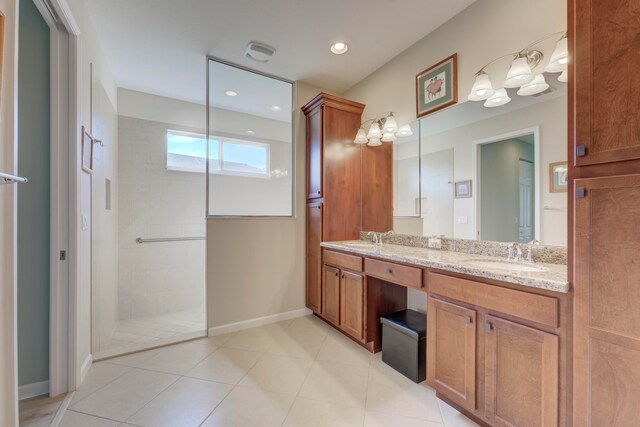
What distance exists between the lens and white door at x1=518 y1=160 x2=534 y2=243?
1.75m

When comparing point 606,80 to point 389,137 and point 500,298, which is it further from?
point 389,137

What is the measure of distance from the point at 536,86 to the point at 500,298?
1.30 metres

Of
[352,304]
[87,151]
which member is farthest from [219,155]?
[352,304]

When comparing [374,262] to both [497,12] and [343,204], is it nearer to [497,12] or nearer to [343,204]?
[343,204]

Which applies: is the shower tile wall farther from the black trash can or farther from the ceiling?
the black trash can

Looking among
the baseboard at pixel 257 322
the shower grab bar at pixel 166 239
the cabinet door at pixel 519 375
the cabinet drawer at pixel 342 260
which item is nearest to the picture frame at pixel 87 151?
the shower grab bar at pixel 166 239

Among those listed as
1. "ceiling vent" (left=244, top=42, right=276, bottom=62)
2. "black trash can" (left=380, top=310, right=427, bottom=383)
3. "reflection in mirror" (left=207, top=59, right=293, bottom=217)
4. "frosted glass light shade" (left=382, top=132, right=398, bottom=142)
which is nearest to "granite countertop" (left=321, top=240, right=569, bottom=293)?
"black trash can" (left=380, top=310, right=427, bottom=383)

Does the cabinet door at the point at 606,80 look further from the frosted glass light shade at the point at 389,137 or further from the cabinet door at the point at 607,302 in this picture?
the frosted glass light shade at the point at 389,137

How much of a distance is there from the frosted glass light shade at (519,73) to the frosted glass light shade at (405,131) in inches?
36.6

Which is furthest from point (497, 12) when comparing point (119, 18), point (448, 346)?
point (119, 18)

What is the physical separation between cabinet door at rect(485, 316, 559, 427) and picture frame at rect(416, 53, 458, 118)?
172 cm

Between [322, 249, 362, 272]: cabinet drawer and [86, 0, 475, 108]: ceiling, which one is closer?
[86, 0, 475, 108]: ceiling

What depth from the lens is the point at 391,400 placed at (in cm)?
173

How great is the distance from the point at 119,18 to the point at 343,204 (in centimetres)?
247
